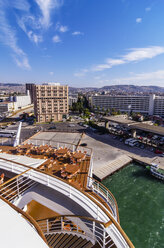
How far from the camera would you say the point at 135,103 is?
265 feet

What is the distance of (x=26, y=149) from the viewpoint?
58.9ft

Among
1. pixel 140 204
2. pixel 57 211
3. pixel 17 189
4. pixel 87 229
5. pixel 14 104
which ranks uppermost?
pixel 14 104

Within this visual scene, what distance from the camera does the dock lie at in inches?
723

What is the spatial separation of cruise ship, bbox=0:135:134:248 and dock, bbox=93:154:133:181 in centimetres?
545

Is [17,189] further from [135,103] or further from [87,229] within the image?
[135,103]

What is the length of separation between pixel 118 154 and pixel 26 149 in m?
14.9

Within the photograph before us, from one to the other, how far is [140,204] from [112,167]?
655 centimetres

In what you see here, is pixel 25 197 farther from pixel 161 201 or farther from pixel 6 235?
pixel 161 201

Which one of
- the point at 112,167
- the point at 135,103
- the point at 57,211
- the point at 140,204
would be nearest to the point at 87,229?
the point at 57,211

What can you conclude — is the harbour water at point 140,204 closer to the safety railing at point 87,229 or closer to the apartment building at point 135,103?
the safety railing at point 87,229

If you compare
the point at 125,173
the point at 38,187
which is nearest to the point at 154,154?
the point at 125,173

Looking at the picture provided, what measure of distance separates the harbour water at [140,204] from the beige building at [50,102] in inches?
1586

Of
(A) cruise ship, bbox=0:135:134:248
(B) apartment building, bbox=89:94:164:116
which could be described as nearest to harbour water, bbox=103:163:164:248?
(A) cruise ship, bbox=0:135:134:248

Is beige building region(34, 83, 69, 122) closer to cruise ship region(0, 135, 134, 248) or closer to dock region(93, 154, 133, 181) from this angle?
dock region(93, 154, 133, 181)
